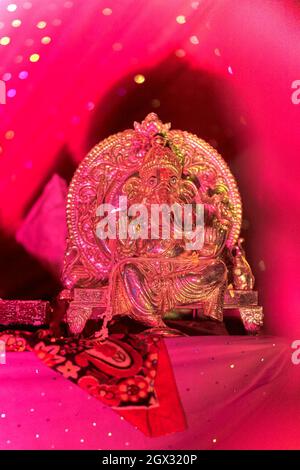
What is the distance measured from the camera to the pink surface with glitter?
7.95ft

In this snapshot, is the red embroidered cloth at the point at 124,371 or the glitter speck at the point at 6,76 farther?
the glitter speck at the point at 6,76

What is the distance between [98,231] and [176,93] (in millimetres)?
1013

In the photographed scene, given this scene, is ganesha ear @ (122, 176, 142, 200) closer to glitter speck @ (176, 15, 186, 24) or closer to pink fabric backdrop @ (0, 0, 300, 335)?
pink fabric backdrop @ (0, 0, 300, 335)

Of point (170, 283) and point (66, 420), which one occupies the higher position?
point (170, 283)

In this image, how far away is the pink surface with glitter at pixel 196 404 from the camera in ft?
7.95

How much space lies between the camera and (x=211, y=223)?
11.5 feet

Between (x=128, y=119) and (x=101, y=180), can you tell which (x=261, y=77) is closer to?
(x=128, y=119)

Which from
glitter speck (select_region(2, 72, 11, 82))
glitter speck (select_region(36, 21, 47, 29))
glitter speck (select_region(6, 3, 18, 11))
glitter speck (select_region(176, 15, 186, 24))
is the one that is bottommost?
glitter speck (select_region(2, 72, 11, 82))

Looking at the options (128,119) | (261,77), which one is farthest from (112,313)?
(261,77)

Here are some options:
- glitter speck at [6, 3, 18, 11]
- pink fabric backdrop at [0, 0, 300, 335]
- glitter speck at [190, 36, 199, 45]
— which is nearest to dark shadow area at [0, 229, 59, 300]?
pink fabric backdrop at [0, 0, 300, 335]

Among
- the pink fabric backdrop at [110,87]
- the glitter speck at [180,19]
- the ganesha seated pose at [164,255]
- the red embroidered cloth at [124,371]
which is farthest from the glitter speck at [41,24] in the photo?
the red embroidered cloth at [124,371]

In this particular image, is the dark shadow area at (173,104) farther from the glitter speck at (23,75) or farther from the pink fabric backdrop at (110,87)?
the glitter speck at (23,75)

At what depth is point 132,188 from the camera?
352 centimetres

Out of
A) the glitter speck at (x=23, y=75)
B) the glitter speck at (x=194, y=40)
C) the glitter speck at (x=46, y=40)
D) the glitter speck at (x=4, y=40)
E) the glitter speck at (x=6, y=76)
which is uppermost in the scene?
the glitter speck at (x=194, y=40)
